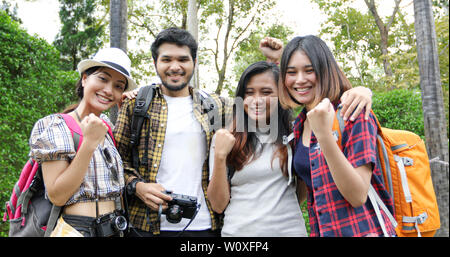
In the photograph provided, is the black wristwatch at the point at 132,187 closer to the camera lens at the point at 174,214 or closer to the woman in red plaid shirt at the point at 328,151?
the camera lens at the point at 174,214

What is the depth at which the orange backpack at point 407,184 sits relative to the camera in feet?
5.61

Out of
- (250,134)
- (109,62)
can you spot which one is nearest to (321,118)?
(250,134)

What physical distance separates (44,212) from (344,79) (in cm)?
191

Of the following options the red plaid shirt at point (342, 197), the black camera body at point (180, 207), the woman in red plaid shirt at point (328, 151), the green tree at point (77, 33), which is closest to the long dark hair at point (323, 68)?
the woman in red plaid shirt at point (328, 151)

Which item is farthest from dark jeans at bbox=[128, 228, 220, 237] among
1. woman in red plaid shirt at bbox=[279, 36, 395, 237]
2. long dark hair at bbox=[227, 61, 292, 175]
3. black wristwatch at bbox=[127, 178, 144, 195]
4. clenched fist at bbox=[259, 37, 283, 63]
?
clenched fist at bbox=[259, 37, 283, 63]

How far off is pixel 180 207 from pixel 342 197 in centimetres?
104

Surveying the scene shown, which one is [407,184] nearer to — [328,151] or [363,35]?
[328,151]

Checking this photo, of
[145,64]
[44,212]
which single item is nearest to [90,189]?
[44,212]

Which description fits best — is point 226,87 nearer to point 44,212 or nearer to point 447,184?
point 447,184

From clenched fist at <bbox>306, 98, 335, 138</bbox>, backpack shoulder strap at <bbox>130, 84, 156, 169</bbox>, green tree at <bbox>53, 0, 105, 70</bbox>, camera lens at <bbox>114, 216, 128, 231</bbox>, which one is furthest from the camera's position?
green tree at <bbox>53, 0, 105, 70</bbox>

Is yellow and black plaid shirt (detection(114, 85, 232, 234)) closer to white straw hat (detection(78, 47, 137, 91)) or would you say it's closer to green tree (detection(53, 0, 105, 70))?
white straw hat (detection(78, 47, 137, 91))

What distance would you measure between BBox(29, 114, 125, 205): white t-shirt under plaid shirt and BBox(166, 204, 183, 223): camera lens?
370 mm

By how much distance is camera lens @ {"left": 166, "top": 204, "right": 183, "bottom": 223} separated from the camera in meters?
2.15

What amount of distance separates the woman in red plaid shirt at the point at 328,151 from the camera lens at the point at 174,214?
82 cm
